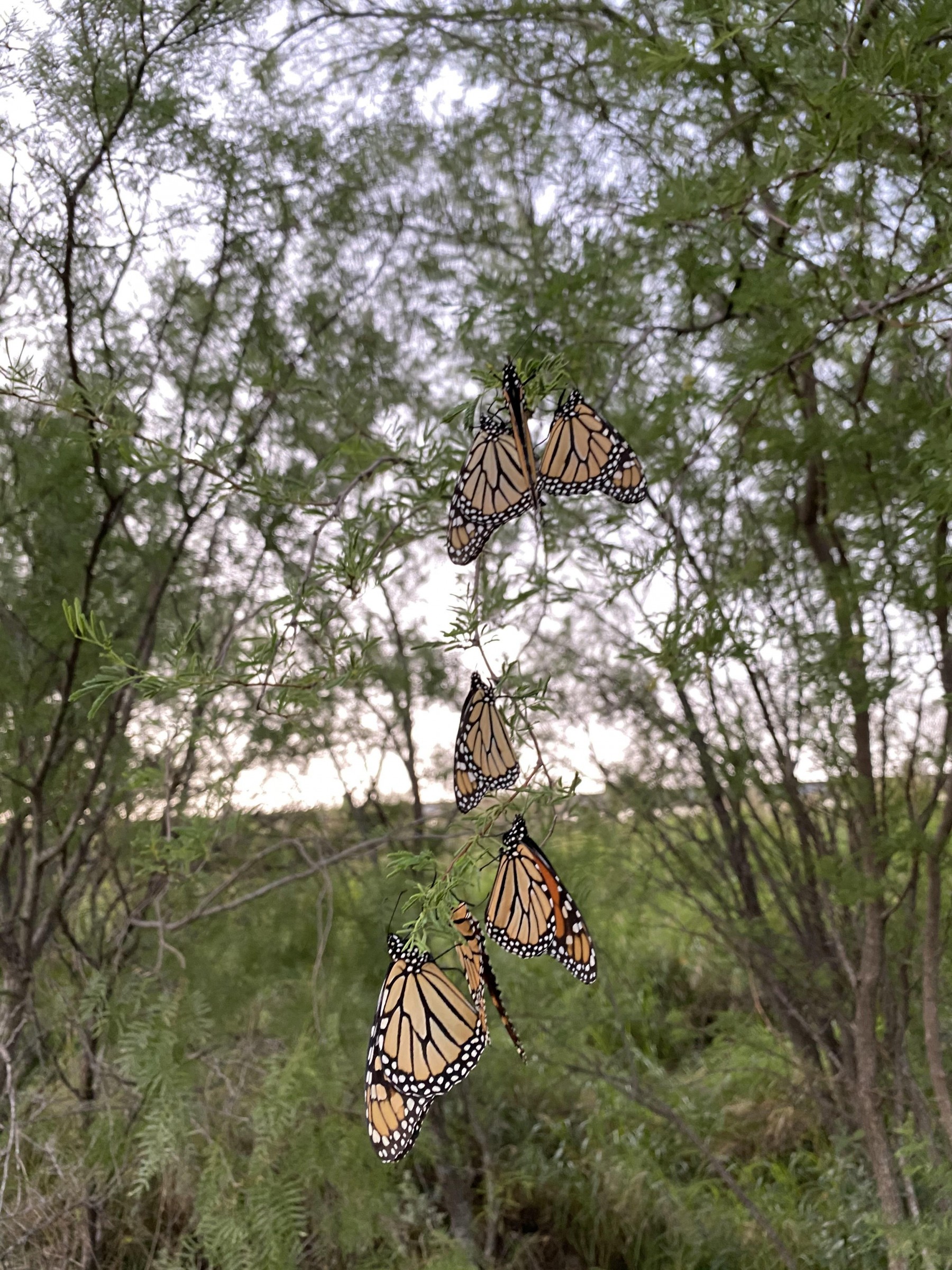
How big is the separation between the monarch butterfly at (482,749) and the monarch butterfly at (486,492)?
0.08 metres

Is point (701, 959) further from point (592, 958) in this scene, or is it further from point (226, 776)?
point (592, 958)

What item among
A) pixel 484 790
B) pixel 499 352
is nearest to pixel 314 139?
pixel 499 352

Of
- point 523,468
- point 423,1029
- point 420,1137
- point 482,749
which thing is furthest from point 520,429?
point 420,1137

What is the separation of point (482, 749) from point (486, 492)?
0.15 meters

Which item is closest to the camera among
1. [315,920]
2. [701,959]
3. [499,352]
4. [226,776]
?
[226,776]

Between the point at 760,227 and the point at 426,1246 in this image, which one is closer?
the point at 760,227

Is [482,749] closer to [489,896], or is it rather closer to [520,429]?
[489,896]

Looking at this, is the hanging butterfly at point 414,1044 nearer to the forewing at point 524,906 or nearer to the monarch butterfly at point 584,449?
the forewing at point 524,906

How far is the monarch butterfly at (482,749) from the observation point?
0.57m

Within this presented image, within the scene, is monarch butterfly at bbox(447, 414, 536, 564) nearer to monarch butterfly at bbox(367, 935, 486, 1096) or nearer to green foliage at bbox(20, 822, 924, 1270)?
monarch butterfly at bbox(367, 935, 486, 1096)

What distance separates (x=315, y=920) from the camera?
1546 mm

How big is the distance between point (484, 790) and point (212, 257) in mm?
1040

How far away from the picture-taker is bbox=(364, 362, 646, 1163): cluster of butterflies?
0.47 m

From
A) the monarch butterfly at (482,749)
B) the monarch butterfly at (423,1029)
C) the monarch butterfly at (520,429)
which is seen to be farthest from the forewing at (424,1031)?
the monarch butterfly at (520,429)
